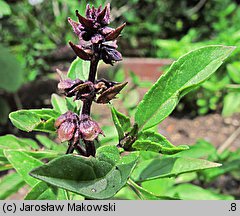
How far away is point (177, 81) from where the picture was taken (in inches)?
27.4

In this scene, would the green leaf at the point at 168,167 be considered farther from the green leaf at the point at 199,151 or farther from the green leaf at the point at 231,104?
the green leaf at the point at 231,104

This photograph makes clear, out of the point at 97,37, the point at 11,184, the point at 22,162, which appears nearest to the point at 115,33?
the point at 97,37

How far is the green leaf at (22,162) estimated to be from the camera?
27.3 inches

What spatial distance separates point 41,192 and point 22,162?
57 mm

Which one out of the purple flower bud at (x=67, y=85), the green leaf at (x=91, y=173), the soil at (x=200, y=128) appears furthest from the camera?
the soil at (x=200, y=128)

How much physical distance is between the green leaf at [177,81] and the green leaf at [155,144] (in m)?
0.02

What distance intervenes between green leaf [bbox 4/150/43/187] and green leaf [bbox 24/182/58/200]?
0.04 meters

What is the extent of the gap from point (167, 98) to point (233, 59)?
1683 millimetres

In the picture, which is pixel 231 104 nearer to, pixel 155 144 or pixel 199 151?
pixel 199 151

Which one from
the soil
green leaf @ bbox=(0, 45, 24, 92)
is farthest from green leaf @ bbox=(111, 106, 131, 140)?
the soil

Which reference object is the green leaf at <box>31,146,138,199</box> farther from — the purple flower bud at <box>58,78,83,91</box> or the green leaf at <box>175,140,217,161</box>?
the green leaf at <box>175,140,217,161</box>

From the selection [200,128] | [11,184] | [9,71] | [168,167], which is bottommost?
[200,128]

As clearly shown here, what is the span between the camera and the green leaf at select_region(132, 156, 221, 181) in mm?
668

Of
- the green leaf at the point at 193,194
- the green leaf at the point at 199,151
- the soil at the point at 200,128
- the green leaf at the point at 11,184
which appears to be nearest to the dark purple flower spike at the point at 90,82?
the green leaf at the point at 11,184
